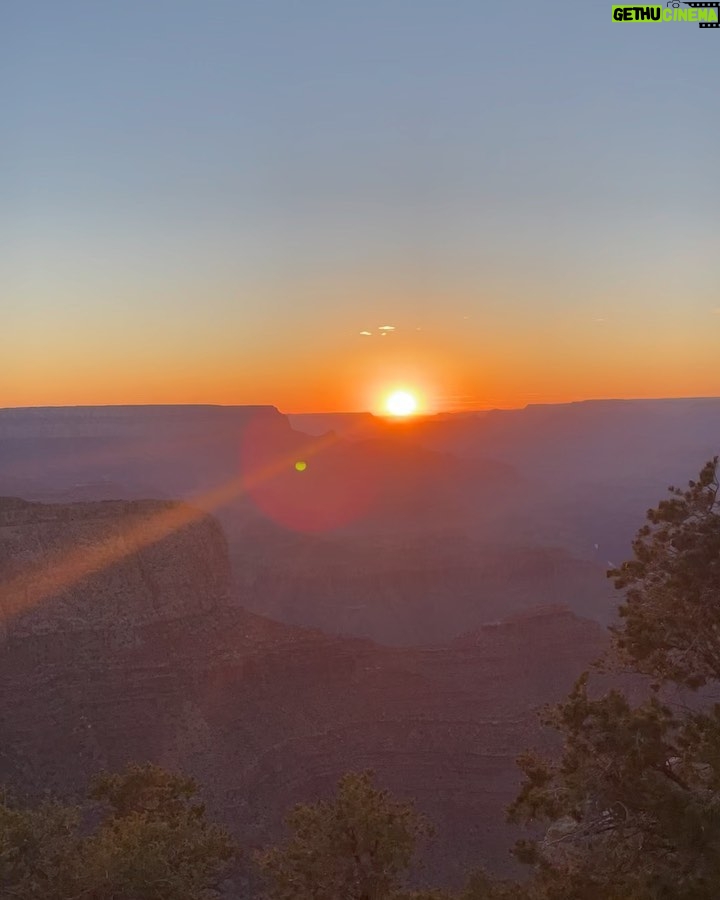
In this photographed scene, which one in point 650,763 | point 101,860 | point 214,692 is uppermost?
point 214,692

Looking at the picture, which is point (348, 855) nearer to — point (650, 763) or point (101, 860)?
point (101, 860)

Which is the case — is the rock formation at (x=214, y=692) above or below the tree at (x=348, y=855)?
above

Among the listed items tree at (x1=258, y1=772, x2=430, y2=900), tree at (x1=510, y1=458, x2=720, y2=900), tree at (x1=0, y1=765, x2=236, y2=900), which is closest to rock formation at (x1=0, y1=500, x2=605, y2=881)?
tree at (x1=258, y1=772, x2=430, y2=900)

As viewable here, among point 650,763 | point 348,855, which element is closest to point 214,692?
point 348,855

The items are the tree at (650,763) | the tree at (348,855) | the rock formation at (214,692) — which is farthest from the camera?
the rock formation at (214,692)

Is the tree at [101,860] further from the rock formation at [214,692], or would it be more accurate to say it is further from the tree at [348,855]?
the rock formation at [214,692]

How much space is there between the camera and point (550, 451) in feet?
595

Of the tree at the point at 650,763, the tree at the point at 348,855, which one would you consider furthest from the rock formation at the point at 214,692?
the tree at the point at 650,763

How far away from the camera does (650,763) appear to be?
575 inches

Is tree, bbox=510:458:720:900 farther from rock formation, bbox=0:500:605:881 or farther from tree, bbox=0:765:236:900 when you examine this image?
rock formation, bbox=0:500:605:881

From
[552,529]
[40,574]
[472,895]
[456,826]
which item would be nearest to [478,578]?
[552,529]

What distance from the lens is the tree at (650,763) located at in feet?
44.9

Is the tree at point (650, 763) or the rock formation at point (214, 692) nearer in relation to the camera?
the tree at point (650, 763)

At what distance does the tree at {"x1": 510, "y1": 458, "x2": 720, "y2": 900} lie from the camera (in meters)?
13.7
